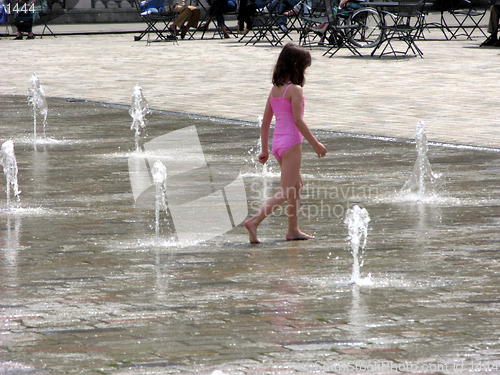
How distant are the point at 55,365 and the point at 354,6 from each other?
55.1ft

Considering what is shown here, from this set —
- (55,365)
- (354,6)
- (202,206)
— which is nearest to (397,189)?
(202,206)

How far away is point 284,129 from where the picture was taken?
5.61 meters

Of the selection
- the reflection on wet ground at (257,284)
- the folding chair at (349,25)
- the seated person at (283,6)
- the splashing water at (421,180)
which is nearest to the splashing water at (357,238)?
the reflection on wet ground at (257,284)

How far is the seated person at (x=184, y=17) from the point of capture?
77.9ft

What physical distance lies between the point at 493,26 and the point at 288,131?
50.7 ft

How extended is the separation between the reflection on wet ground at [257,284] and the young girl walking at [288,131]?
0.19m

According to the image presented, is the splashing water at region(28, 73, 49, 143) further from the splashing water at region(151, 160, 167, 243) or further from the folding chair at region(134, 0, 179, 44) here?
the folding chair at region(134, 0, 179, 44)

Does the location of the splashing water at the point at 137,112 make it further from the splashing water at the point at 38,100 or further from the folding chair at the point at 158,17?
the folding chair at the point at 158,17

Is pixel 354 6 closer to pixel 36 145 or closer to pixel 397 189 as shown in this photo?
pixel 36 145

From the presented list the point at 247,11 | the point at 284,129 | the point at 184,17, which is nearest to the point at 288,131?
the point at 284,129

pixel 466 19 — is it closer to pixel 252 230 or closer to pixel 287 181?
pixel 287 181

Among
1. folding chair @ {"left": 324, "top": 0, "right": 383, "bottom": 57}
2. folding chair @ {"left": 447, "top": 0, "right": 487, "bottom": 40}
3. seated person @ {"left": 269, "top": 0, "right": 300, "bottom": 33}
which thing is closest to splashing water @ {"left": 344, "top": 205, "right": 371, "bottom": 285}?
folding chair @ {"left": 324, "top": 0, "right": 383, "bottom": 57}

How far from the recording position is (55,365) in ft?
11.5

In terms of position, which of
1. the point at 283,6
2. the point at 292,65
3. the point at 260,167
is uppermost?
the point at 283,6
